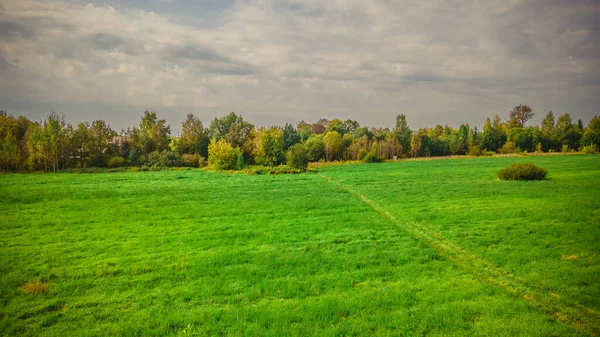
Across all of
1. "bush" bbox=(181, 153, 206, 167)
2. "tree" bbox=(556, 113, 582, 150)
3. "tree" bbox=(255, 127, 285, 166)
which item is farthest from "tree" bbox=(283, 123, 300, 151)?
"tree" bbox=(556, 113, 582, 150)

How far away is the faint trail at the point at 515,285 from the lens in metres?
8.02

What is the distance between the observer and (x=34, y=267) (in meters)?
11.3

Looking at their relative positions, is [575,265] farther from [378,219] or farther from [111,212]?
[111,212]

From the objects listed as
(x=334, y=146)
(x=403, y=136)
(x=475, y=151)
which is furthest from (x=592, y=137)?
(x=334, y=146)

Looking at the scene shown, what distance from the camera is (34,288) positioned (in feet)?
32.0

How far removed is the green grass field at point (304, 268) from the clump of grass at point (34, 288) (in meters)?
0.04

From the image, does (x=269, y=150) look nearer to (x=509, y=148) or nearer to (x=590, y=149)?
(x=509, y=148)

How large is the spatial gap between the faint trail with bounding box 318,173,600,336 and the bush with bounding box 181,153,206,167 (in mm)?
48393

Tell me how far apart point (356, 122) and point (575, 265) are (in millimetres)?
109472

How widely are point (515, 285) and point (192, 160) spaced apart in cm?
5543

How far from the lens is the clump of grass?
9634mm

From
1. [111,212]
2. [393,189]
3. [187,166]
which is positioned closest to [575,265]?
[393,189]

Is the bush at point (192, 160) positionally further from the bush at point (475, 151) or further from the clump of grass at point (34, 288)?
the bush at point (475, 151)

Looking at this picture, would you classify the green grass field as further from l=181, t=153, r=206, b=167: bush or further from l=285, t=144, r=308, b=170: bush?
l=181, t=153, r=206, b=167: bush
